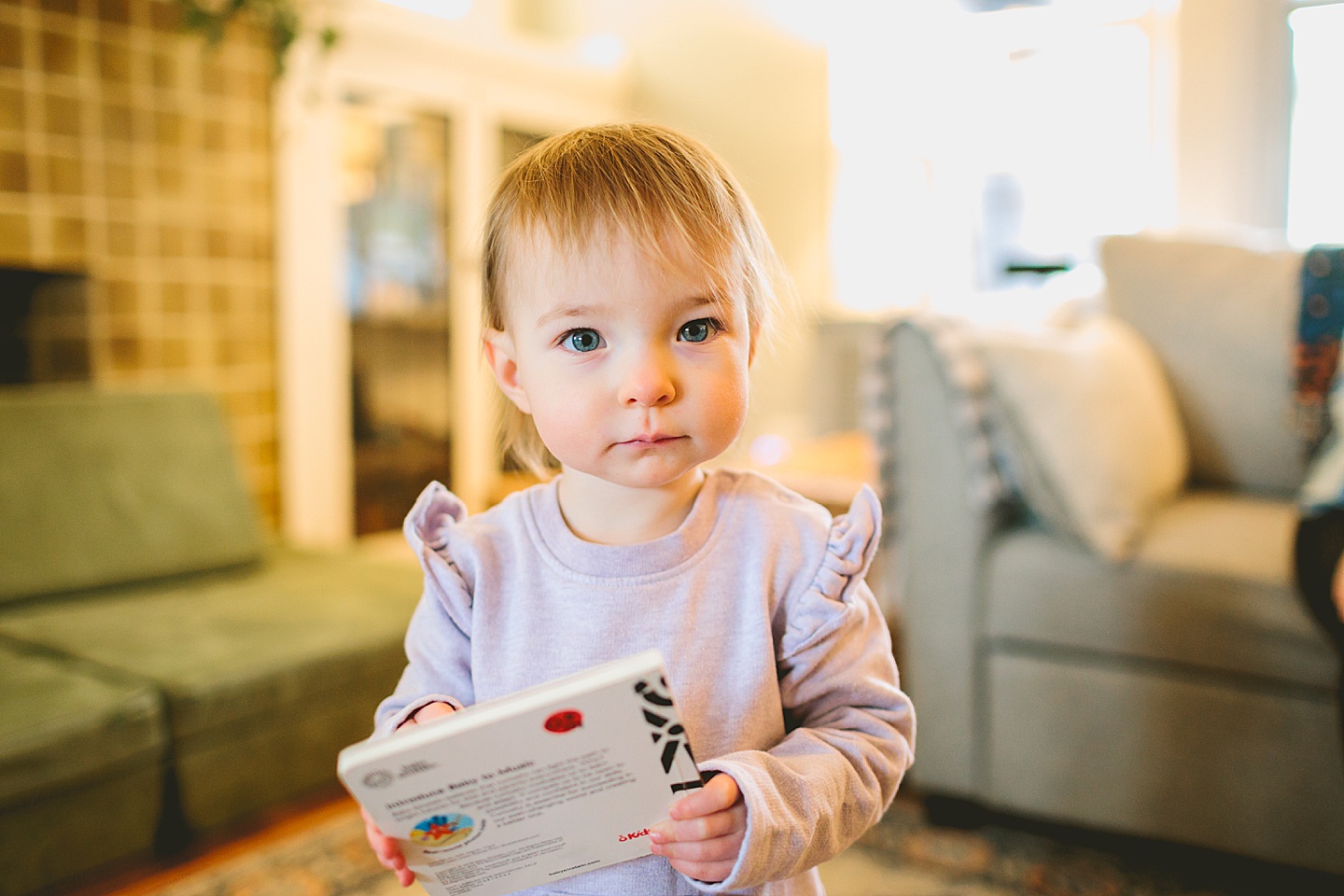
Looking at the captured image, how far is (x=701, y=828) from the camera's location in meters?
0.55

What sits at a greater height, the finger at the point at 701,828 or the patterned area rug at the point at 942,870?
the finger at the point at 701,828

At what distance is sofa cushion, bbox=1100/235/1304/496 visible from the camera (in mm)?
1886

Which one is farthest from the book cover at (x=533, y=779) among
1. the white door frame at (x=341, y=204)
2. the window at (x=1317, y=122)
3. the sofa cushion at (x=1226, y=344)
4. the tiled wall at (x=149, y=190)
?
the window at (x=1317, y=122)

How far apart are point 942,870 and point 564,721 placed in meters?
1.22

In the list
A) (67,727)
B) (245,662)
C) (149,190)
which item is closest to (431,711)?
(67,727)

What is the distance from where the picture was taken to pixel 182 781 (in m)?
1.53

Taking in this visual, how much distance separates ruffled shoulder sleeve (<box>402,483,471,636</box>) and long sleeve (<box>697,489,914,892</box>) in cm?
Result: 20

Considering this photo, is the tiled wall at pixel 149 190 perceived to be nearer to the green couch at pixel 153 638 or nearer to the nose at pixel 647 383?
the green couch at pixel 153 638

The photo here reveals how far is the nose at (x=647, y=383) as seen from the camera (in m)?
0.58

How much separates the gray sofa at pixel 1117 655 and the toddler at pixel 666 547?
3.13 feet

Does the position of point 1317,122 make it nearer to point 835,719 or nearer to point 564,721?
point 835,719

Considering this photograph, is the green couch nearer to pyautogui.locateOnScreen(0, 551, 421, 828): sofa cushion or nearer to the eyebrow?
pyautogui.locateOnScreen(0, 551, 421, 828): sofa cushion

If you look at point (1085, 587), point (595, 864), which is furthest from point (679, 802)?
point (1085, 587)

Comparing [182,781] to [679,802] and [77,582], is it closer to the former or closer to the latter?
[77,582]
